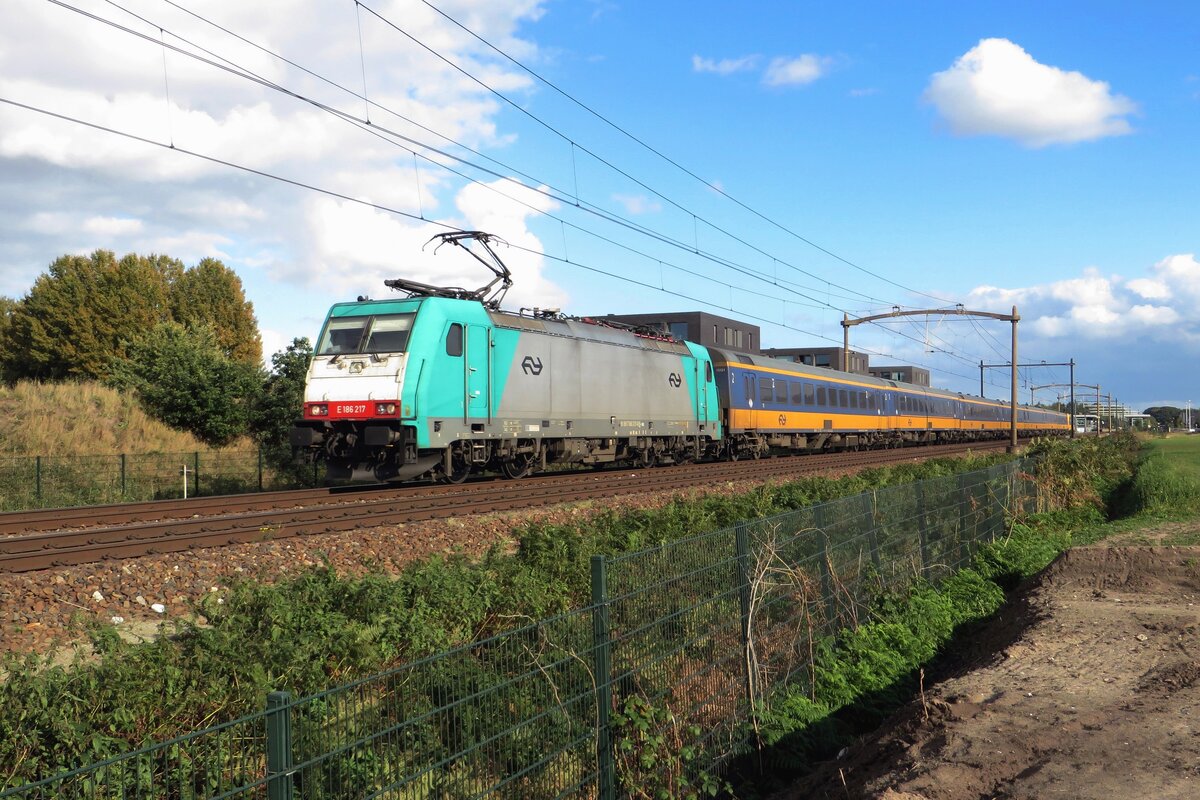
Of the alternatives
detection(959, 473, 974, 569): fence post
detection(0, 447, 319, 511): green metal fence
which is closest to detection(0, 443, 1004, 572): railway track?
detection(0, 447, 319, 511): green metal fence

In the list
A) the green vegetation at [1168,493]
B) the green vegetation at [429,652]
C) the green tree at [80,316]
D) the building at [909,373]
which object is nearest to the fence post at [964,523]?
the green vegetation at [429,652]

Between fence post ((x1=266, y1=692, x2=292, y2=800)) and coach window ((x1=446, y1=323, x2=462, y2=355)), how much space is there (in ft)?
→ 50.4

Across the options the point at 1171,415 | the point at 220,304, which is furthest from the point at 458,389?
the point at 1171,415

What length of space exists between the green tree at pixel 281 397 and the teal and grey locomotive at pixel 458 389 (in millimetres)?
11254

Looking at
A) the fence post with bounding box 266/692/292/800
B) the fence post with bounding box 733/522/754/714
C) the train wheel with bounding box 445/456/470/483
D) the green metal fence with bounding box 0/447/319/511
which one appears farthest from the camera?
the green metal fence with bounding box 0/447/319/511

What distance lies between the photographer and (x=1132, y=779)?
4.68 meters

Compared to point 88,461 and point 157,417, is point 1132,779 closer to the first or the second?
point 88,461

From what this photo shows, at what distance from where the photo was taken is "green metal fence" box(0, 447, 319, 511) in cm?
2123

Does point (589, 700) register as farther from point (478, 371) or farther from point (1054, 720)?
point (478, 371)

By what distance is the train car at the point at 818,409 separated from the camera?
31.3 meters

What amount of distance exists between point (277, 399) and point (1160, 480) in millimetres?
24563

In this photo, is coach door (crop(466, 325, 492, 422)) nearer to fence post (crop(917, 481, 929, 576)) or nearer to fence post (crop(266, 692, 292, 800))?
fence post (crop(917, 481, 929, 576))

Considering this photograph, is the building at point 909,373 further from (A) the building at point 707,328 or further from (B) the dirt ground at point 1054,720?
(B) the dirt ground at point 1054,720

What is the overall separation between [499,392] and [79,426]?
1554cm
